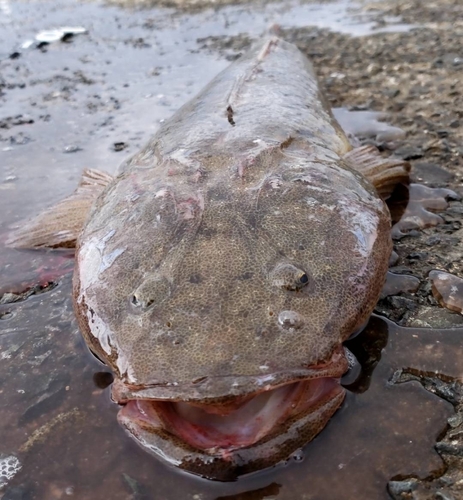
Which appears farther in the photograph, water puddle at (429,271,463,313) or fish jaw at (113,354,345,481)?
water puddle at (429,271,463,313)

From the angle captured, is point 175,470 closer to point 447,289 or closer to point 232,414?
point 232,414

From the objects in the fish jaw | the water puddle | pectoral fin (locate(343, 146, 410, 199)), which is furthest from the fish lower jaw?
pectoral fin (locate(343, 146, 410, 199))

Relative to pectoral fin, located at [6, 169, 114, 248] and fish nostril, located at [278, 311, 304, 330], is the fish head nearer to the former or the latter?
fish nostril, located at [278, 311, 304, 330]

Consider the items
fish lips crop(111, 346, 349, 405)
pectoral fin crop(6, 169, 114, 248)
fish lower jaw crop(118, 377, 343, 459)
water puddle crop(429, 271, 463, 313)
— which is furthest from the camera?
pectoral fin crop(6, 169, 114, 248)

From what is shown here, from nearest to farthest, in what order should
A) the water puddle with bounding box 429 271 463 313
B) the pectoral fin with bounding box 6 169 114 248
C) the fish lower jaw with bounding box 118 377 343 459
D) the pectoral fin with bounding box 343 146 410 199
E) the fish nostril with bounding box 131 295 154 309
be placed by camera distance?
the fish lower jaw with bounding box 118 377 343 459 < the fish nostril with bounding box 131 295 154 309 < the water puddle with bounding box 429 271 463 313 < the pectoral fin with bounding box 6 169 114 248 < the pectoral fin with bounding box 343 146 410 199

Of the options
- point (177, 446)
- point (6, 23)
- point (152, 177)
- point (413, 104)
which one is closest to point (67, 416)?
point (177, 446)

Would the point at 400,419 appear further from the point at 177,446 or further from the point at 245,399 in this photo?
the point at 177,446

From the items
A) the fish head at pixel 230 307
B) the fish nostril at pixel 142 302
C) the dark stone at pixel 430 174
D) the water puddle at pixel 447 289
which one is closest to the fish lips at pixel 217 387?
the fish head at pixel 230 307

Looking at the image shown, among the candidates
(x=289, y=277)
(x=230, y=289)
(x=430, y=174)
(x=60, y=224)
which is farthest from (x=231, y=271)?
(x=430, y=174)
